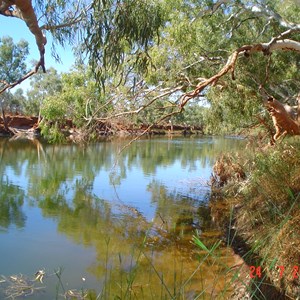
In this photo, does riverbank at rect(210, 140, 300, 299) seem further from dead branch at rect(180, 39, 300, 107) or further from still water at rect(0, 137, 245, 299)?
dead branch at rect(180, 39, 300, 107)

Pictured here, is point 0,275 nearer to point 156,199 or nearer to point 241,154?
point 156,199

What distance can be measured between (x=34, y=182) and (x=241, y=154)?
5.16m

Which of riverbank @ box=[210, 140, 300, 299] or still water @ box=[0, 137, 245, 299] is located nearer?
riverbank @ box=[210, 140, 300, 299]

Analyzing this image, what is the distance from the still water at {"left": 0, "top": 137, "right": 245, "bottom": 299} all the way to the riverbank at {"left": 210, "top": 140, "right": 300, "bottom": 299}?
24 centimetres

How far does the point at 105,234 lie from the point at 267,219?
2.53m

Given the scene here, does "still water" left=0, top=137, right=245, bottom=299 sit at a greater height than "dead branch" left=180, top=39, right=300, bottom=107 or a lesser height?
lesser

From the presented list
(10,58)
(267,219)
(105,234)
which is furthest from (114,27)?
(10,58)

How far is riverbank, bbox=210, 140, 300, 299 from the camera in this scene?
245 cm

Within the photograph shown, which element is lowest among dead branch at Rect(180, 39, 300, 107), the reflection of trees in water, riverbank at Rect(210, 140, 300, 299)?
the reflection of trees in water

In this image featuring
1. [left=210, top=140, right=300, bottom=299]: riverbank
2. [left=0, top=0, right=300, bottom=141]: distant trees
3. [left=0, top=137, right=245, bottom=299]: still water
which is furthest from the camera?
[left=0, top=0, right=300, bottom=141]: distant trees

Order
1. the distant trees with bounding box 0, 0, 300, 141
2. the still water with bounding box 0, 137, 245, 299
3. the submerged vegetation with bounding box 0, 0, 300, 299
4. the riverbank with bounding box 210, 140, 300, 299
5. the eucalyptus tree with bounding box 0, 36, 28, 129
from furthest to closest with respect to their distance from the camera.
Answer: the eucalyptus tree with bounding box 0, 36, 28, 129 < the distant trees with bounding box 0, 0, 300, 141 < the still water with bounding box 0, 137, 245, 299 < the submerged vegetation with bounding box 0, 0, 300, 299 < the riverbank with bounding box 210, 140, 300, 299

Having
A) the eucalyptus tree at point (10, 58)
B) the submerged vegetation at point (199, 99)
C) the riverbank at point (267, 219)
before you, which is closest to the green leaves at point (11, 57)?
the eucalyptus tree at point (10, 58)

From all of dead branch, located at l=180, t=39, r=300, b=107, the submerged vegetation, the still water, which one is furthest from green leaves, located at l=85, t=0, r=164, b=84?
the still water

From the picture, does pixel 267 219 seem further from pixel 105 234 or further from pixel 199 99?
pixel 199 99
